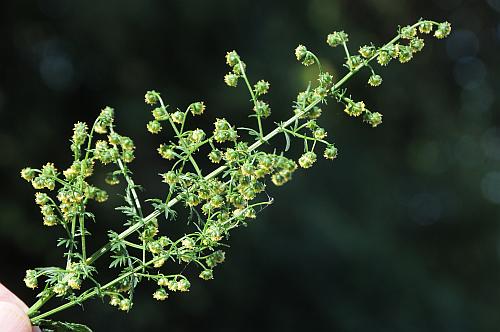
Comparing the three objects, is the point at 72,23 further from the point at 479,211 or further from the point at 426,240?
the point at 479,211

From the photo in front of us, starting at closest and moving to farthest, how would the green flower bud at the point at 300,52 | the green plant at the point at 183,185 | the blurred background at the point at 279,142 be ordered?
the green plant at the point at 183,185 → the green flower bud at the point at 300,52 → the blurred background at the point at 279,142

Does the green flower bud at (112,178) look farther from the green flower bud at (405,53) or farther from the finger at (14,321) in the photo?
the green flower bud at (405,53)

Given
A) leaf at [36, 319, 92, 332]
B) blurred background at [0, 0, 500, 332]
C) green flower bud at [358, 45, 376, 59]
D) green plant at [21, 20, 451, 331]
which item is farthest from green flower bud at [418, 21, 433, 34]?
blurred background at [0, 0, 500, 332]

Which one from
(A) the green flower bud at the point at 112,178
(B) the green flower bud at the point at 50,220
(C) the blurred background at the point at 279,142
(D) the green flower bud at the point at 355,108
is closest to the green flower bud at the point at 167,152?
(A) the green flower bud at the point at 112,178

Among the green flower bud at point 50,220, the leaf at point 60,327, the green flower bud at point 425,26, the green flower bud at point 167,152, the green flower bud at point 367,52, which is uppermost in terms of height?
the green flower bud at point 425,26

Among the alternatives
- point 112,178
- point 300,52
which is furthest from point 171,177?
point 300,52

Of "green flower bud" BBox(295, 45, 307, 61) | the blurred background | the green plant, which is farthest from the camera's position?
the blurred background

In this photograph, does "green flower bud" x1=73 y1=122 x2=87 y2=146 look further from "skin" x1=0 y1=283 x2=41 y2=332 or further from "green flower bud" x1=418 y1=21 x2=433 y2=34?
"green flower bud" x1=418 y1=21 x2=433 y2=34
